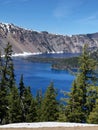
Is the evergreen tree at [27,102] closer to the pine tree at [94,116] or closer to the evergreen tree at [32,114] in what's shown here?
the evergreen tree at [32,114]

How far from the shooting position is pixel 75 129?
72.5 feet

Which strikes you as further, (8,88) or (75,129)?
(8,88)

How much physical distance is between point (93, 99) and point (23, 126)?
14.7m

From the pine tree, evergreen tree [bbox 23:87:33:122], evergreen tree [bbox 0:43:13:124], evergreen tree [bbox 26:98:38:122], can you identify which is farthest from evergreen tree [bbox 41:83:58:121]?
the pine tree

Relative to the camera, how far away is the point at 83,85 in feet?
118

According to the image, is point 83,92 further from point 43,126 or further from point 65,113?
point 43,126

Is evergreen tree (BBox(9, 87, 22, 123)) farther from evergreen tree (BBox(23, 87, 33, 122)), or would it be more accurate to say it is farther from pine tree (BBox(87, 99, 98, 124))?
pine tree (BBox(87, 99, 98, 124))

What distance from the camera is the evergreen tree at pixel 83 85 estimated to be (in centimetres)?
3569

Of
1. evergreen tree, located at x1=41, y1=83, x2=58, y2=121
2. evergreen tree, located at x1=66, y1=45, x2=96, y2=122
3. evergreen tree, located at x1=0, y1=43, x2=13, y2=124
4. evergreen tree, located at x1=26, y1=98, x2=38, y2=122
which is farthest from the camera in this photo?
evergreen tree, located at x1=26, y1=98, x2=38, y2=122

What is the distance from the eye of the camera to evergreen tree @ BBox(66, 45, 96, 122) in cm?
3569

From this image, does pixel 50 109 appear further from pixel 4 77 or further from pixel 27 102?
pixel 27 102

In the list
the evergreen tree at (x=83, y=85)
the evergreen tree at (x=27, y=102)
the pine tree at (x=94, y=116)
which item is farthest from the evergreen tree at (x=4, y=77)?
the pine tree at (x=94, y=116)

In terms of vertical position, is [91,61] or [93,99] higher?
[91,61]

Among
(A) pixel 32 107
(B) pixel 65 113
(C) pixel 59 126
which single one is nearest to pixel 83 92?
(B) pixel 65 113
